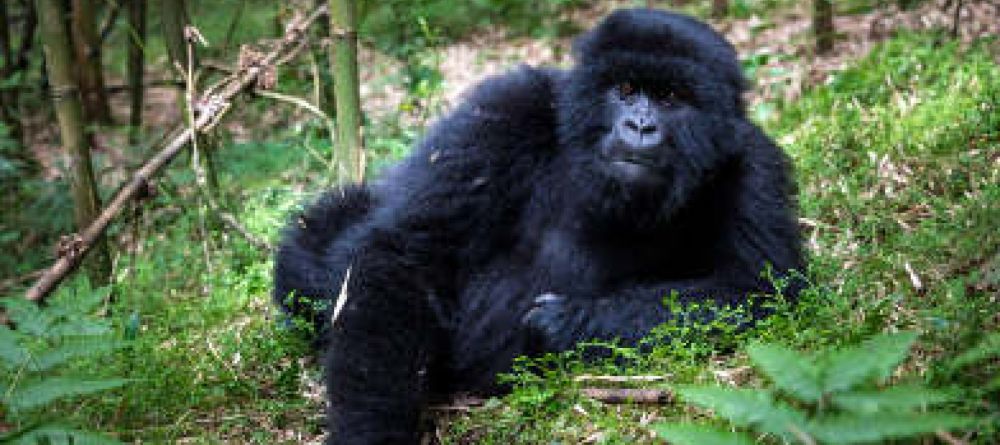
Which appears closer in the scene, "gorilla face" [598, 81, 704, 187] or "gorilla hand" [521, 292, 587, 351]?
"gorilla face" [598, 81, 704, 187]

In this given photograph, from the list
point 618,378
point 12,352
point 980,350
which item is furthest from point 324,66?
point 980,350

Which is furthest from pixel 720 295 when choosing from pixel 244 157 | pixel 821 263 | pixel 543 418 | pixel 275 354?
pixel 244 157

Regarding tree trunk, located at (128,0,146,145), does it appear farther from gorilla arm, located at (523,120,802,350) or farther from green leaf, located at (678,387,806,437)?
green leaf, located at (678,387,806,437)

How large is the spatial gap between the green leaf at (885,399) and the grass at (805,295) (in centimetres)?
32

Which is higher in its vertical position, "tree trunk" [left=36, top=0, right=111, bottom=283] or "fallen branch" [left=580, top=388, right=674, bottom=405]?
"tree trunk" [left=36, top=0, right=111, bottom=283]

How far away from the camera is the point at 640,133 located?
3.77 m

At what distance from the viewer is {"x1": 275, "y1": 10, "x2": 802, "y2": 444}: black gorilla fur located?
3.84 m

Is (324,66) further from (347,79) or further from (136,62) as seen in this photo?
(347,79)

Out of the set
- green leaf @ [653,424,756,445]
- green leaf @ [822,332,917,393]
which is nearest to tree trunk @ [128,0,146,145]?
green leaf @ [653,424,756,445]

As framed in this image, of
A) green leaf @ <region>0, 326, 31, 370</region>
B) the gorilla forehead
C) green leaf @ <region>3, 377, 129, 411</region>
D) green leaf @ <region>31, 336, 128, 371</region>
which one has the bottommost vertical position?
green leaf @ <region>3, 377, 129, 411</region>

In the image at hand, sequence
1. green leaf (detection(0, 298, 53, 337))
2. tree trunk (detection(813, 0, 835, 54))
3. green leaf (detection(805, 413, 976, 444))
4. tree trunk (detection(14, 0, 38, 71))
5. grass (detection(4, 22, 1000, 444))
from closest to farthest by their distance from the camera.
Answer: green leaf (detection(805, 413, 976, 444)) < green leaf (detection(0, 298, 53, 337)) < grass (detection(4, 22, 1000, 444)) < tree trunk (detection(813, 0, 835, 54)) < tree trunk (detection(14, 0, 38, 71))

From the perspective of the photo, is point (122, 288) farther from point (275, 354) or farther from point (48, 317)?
point (48, 317)

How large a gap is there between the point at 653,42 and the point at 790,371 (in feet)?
7.08

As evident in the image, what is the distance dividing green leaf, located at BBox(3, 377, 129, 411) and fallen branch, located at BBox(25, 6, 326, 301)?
49.7 inches
